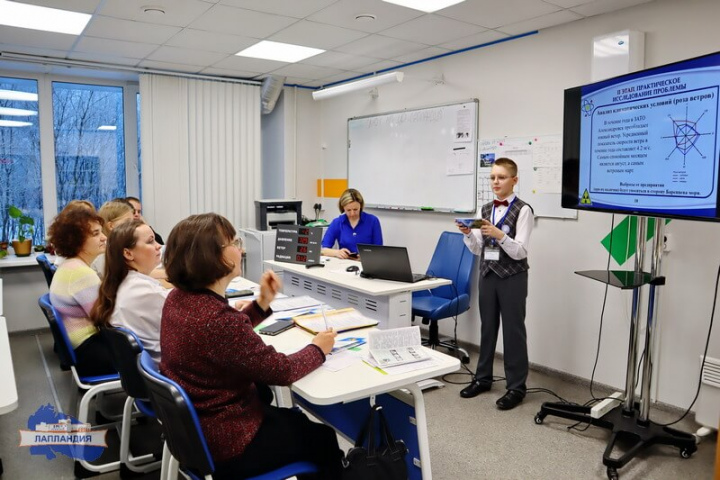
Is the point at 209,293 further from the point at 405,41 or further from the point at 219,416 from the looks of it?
the point at 405,41

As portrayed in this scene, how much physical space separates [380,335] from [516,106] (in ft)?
9.47

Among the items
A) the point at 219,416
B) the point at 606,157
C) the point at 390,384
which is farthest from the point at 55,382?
the point at 606,157

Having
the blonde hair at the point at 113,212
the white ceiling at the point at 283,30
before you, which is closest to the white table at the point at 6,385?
the blonde hair at the point at 113,212

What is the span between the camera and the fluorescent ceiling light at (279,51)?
4660mm

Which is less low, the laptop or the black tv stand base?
the laptop

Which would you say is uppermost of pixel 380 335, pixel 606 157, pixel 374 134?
pixel 374 134

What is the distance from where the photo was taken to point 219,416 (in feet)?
5.32

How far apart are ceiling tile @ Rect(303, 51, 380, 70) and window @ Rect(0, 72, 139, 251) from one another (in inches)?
90.9

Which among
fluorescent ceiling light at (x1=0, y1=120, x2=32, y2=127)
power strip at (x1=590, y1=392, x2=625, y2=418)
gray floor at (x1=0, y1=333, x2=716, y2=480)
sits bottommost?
gray floor at (x1=0, y1=333, x2=716, y2=480)

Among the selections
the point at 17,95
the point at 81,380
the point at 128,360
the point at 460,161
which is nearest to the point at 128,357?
the point at 128,360

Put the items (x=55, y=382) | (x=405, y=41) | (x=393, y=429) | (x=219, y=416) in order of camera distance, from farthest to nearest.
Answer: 1. (x=405, y=41)
2. (x=55, y=382)
3. (x=393, y=429)
4. (x=219, y=416)

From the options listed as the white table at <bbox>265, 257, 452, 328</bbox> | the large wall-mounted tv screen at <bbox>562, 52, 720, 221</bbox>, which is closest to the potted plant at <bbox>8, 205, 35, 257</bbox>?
the white table at <bbox>265, 257, 452, 328</bbox>

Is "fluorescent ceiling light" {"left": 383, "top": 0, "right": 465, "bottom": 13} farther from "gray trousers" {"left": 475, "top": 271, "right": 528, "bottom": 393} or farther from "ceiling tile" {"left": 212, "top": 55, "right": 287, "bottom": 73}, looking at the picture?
"ceiling tile" {"left": 212, "top": 55, "right": 287, "bottom": 73}

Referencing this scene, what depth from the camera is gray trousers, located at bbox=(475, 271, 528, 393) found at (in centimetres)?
346
